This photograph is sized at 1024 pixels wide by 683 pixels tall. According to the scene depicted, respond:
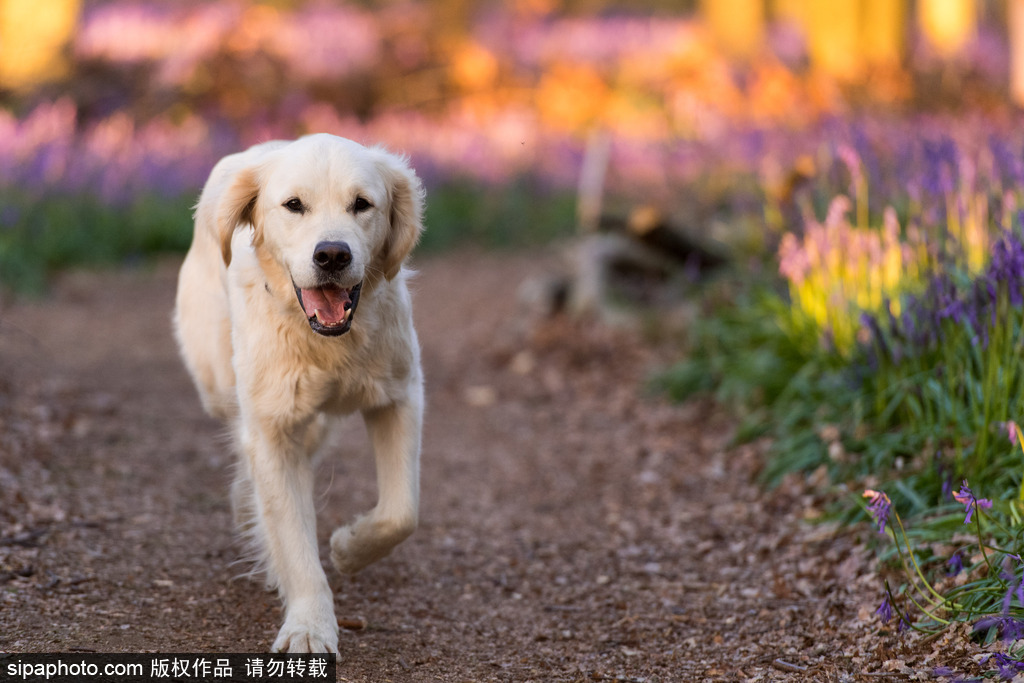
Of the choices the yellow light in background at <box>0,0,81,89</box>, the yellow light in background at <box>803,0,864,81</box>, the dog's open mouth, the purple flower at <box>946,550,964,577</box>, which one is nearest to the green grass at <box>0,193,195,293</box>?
the yellow light in background at <box>0,0,81,89</box>

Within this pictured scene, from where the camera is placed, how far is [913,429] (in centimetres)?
420

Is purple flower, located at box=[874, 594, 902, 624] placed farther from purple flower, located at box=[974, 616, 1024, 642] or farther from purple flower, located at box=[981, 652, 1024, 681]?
purple flower, located at box=[981, 652, 1024, 681]

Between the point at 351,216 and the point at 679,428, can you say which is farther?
the point at 679,428

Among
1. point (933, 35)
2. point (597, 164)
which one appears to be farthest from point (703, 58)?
point (597, 164)

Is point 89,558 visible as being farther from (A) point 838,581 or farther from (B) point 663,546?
(A) point 838,581

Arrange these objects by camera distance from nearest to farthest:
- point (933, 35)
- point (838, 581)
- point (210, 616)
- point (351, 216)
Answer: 1. point (351, 216)
2. point (210, 616)
3. point (838, 581)
4. point (933, 35)

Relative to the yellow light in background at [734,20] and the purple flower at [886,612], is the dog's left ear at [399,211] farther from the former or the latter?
the yellow light in background at [734,20]

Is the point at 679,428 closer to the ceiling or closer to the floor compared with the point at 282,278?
closer to the floor

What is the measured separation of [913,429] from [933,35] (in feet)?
48.4

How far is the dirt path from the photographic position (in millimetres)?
3293

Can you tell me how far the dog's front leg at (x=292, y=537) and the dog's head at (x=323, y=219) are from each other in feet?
1.69

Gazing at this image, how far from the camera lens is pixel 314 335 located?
10.8ft

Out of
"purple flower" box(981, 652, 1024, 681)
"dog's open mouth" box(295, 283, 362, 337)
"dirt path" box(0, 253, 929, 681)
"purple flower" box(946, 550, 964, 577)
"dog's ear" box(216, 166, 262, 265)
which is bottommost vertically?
"dirt path" box(0, 253, 929, 681)

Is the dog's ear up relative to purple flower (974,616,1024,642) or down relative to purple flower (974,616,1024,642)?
up
